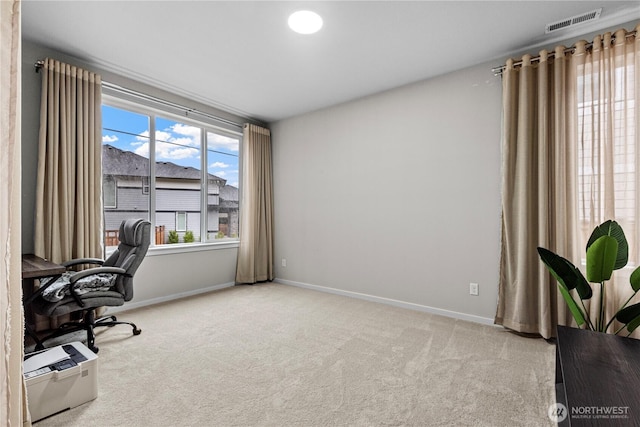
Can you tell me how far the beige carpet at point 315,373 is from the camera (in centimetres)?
168

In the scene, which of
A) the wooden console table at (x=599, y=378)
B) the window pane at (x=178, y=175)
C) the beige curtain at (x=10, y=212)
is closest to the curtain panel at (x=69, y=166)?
the window pane at (x=178, y=175)

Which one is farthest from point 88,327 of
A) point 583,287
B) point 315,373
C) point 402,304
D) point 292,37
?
point 583,287

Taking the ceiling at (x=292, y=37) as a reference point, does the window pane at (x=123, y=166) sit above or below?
below

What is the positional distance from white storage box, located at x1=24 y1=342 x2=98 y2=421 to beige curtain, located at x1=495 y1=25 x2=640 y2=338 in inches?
125

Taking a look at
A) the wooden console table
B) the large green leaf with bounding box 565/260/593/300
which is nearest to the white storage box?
the wooden console table

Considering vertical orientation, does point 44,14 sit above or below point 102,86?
above

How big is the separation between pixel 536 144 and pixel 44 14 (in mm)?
4088

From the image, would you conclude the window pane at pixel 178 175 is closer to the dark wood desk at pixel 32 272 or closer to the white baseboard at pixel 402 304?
the dark wood desk at pixel 32 272

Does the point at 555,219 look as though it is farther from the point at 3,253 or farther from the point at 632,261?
the point at 3,253

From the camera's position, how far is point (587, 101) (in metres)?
2.44

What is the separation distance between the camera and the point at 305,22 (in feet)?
7.84

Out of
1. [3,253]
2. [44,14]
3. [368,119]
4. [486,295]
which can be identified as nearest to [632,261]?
[486,295]

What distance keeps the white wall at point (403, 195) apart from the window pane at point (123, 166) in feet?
6.32

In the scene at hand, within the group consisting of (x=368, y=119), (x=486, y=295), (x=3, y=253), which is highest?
(x=368, y=119)
